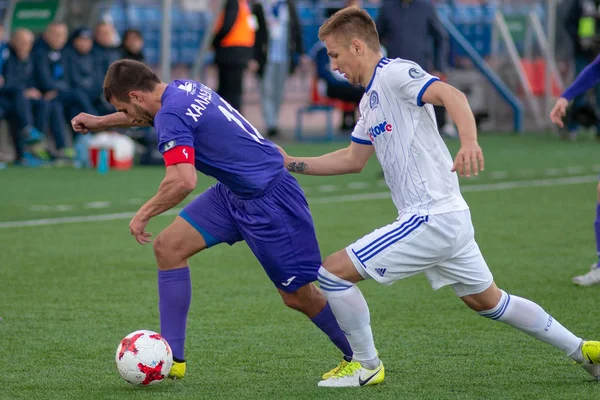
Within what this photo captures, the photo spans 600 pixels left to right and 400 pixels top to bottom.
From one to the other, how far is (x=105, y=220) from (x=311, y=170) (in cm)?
561

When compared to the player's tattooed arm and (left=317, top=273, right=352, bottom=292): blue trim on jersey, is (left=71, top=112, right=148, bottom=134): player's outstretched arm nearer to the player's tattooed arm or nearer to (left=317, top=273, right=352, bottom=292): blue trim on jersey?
the player's tattooed arm

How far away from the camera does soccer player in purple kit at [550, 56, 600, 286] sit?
7.26 m

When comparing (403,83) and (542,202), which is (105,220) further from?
(403,83)

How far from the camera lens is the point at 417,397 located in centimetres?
496

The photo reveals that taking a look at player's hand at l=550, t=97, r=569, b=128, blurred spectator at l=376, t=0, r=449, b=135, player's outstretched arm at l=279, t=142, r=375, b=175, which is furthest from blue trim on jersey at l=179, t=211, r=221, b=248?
blurred spectator at l=376, t=0, r=449, b=135

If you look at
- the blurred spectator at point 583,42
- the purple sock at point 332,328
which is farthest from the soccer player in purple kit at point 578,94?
the blurred spectator at point 583,42

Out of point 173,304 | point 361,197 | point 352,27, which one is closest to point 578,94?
point 352,27

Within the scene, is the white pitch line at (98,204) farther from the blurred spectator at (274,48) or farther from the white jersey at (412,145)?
the white jersey at (412,145)

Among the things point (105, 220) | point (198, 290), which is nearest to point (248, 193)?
point (198, 290)

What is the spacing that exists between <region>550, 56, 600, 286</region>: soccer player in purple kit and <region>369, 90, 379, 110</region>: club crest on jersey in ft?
8.08

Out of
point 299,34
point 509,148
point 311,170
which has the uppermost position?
point 311,170

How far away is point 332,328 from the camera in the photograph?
5484mm

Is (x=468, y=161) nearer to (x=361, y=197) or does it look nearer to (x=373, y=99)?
(x=373, y=99)

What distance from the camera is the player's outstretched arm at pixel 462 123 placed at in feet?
15.2
